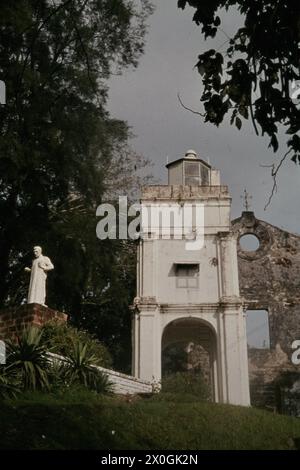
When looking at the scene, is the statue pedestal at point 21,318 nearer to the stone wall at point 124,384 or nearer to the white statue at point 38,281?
the white statue at point 38,281

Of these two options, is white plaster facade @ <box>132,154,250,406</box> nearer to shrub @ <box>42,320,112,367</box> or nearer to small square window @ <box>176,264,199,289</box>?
small square window @ <box>176,264,199,289</box>

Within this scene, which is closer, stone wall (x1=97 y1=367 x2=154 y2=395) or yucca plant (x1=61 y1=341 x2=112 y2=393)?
yucca plant (x1=61 y1=341 x2=112 y2=393)

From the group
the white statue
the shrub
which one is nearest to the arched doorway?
the white statue

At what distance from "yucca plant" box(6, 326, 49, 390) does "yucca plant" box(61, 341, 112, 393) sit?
0.51 metres

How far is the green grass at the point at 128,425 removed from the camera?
7664 mm

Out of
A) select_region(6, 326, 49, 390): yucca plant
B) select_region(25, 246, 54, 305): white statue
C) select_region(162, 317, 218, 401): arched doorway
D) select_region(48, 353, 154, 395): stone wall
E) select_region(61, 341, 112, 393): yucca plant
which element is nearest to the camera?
select_region(6, 326, 49, 390): yucca plant

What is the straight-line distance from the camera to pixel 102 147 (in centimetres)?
1745

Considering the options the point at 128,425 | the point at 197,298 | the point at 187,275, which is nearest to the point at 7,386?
the point at 128,425

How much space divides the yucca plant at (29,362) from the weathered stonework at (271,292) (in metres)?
12.7

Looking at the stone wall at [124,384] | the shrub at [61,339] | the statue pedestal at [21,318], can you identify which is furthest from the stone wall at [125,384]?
the statue pedestal at [21,318]

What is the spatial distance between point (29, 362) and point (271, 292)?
15130mm

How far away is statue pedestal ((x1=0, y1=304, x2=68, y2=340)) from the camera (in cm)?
1202
